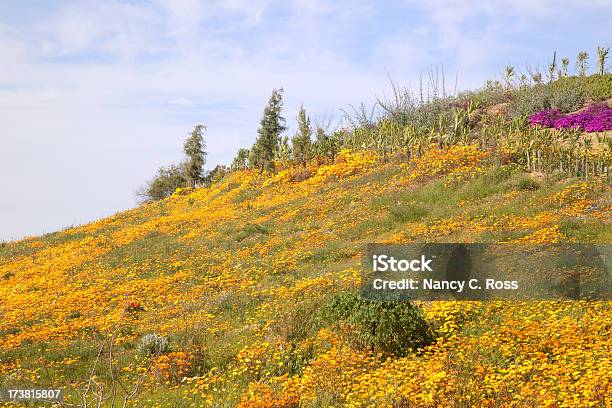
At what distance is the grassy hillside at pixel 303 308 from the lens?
7.93 m

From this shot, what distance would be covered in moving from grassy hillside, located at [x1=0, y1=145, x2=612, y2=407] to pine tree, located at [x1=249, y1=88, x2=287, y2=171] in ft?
36.0

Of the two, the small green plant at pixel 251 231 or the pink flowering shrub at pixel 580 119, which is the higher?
the pink flowering shrub at pixel 580 119

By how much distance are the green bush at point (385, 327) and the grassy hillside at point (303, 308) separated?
19 centimetres

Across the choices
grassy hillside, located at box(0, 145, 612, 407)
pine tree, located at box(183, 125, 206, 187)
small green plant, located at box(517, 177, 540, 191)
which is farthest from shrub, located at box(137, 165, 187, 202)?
small green plant, located at box(517, 177, 540, 191)

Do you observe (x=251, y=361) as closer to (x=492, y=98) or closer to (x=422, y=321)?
(x=422, y=321)

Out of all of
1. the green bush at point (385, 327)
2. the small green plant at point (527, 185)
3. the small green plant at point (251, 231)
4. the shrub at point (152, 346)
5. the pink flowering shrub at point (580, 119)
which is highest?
the pink flowering shrub at point (580, 119)

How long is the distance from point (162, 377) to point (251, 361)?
1.74 m

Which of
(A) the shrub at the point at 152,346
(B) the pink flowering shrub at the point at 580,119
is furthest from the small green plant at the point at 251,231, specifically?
(B) the pink flowering shrub at the point at 580,119

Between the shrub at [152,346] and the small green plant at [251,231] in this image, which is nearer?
the shrub at [152,346]

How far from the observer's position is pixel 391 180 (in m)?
26.3

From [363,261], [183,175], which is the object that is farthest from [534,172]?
[183,175]

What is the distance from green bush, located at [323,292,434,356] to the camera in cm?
962

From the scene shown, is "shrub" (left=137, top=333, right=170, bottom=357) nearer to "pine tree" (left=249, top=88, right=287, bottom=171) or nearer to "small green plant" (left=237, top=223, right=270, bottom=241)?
"small green plant" (left=237, top=223, right=270, bottom=241)

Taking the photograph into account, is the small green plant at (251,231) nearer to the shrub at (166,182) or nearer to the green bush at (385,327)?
the green bush at (385,327)
